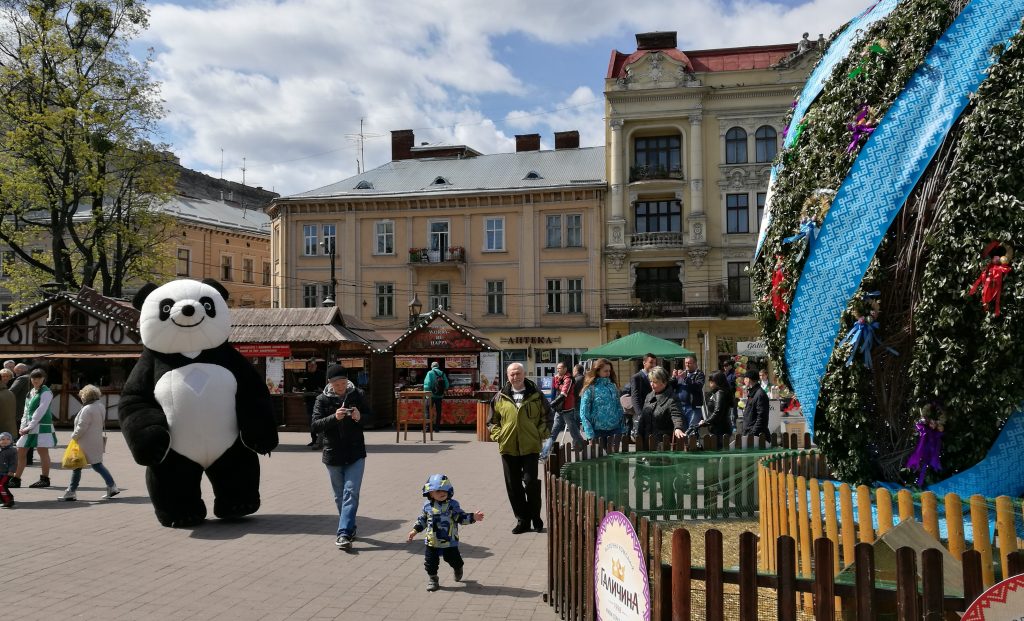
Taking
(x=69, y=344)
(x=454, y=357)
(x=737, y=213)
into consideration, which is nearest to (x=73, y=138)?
(x=69, y=344)

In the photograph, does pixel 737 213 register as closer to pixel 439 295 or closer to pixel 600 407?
pixel 439 295

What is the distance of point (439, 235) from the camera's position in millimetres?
40375

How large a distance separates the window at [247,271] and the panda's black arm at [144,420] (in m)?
41.4

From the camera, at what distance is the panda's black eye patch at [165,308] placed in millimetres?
9227

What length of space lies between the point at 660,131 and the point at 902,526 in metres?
35.2

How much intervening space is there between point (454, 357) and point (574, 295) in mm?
17968

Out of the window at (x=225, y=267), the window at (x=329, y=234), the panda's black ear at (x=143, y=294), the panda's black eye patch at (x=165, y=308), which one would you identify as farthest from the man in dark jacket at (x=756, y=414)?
the window at (x=225, y=267)

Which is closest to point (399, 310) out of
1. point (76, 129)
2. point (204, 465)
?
point (76, 129)

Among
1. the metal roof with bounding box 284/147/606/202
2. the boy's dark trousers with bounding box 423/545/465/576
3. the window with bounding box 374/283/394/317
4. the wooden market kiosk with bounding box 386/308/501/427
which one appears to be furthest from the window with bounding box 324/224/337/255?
the boy's dark trousers with bounding box 423/545/465/576

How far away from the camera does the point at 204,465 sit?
9086mm

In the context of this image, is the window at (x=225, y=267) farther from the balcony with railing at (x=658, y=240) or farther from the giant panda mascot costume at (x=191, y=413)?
the giant panda mascot costume at (x=191, y=413)

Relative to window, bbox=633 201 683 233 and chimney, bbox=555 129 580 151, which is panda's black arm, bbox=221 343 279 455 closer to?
window, bbox=633 201 683 233

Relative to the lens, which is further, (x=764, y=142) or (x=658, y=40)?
(x=658, y=40)

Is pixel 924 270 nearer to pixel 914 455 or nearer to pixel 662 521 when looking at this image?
pixel 914 455
